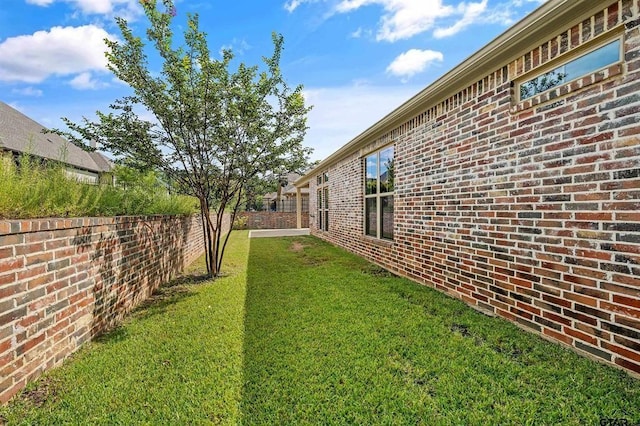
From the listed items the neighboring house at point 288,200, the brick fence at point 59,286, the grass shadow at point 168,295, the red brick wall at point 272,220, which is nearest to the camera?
the brick fence at point 59,286

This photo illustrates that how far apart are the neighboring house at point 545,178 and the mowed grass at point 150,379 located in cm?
292

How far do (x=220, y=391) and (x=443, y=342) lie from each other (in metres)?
2.05

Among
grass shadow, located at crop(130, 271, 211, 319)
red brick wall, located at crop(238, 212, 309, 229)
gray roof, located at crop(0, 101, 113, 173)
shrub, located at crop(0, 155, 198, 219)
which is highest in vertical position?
gray roof, located at crop(0, 101, 113, 173)

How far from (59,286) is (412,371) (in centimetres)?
302

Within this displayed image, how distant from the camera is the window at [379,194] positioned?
6.42 m

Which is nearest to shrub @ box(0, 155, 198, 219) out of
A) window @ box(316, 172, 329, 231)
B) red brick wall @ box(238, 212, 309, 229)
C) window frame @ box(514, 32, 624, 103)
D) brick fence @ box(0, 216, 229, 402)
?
brick fence @ box(0, 216, 229, 402)

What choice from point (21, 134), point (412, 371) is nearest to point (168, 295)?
point (412, 371)

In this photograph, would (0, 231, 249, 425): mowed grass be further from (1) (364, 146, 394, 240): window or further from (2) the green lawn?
(1) (364, 146, 394, 240): window

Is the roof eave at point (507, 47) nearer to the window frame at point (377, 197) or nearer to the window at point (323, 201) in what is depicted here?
the window frame at point (377, 197)

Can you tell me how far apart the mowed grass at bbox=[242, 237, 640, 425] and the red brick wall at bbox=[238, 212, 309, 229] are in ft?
52.9

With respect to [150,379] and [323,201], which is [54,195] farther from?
[323,201]

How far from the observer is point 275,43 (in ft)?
17.0

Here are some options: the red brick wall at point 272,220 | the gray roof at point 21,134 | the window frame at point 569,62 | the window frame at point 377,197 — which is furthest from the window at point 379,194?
the red brick wall at point 272,220

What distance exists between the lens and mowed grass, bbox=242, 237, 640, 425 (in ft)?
6.26
